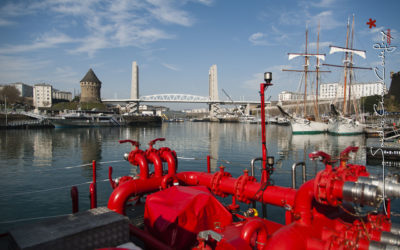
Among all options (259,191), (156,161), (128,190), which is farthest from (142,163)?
(259,191)

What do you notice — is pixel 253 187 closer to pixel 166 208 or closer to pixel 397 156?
pixel 166 208

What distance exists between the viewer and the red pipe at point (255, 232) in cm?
648

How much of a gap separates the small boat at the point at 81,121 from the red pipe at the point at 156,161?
10703cm

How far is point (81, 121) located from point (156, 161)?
111213 mm

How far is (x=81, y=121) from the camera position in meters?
112

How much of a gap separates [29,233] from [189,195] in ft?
13.3

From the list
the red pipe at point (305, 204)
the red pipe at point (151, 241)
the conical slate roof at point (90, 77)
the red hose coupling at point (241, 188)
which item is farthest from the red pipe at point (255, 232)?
the conical slate roof at point (90, 77)

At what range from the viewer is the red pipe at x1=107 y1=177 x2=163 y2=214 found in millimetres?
9680

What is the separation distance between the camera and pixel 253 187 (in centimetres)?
904

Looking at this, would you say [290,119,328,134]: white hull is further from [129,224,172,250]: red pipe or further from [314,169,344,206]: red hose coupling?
[314,169,344,206]: red hose coupling

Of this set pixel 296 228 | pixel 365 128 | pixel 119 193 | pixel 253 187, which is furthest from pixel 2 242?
pixel 365 128

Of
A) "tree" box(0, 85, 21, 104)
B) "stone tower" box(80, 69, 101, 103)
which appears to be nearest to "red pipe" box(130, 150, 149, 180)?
"tree" box(0, 85, 21, 104)

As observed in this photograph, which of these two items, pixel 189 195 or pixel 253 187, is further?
pixel 253 187

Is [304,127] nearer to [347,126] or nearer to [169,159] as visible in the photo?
[347,126]
